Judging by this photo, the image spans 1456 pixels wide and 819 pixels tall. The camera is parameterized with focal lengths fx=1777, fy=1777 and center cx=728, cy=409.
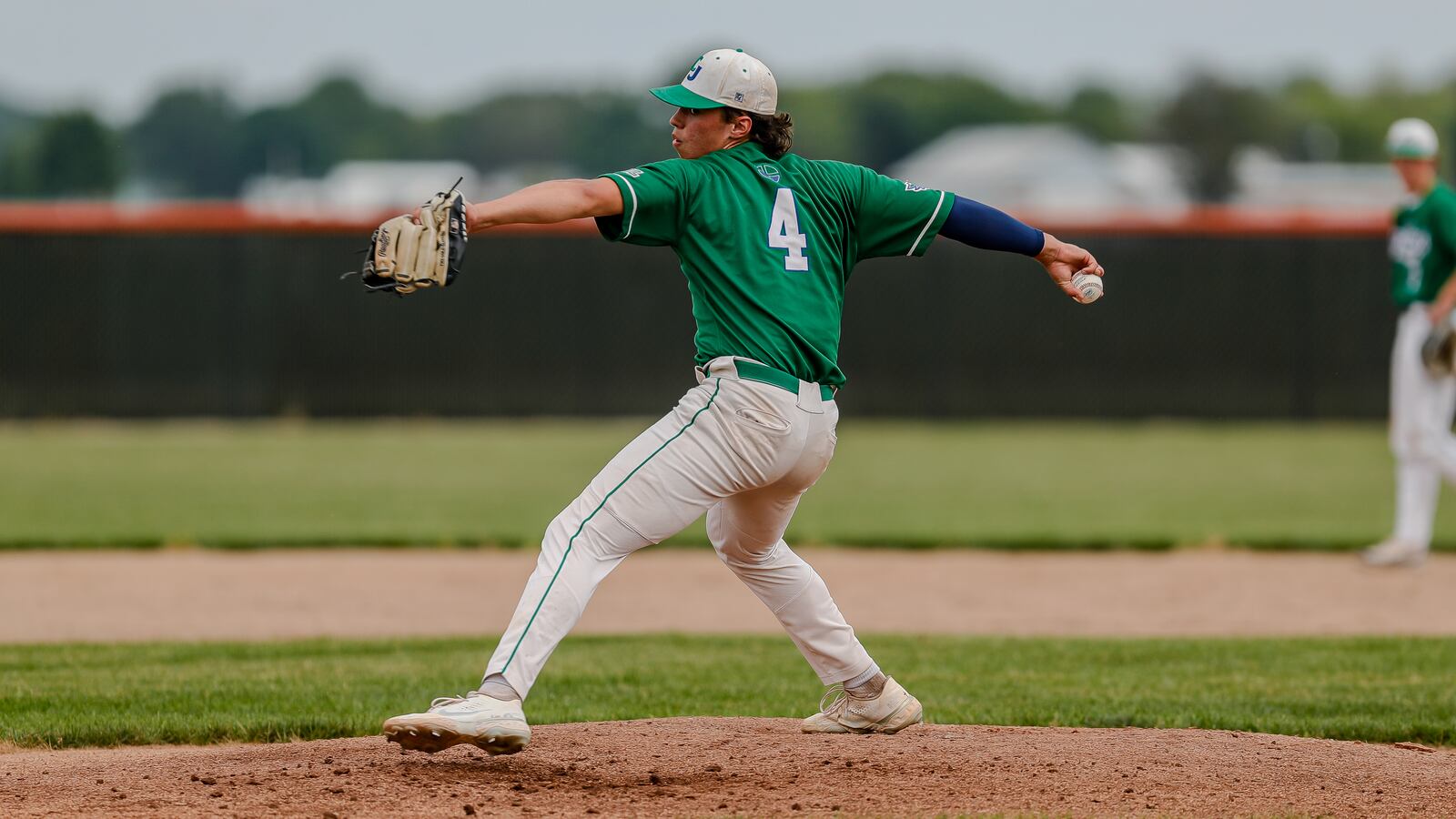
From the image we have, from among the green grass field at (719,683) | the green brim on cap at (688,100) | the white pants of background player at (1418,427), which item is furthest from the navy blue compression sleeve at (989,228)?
the white pants of background player at (1418,427)

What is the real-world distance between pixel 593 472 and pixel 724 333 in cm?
1086

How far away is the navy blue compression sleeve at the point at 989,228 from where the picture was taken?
529cm

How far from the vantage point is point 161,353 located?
20875 millimetres

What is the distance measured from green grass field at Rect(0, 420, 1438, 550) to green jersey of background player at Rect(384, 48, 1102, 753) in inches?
255

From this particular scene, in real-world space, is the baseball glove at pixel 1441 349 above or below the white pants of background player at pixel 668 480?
above

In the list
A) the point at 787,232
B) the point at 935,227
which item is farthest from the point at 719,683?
the point at 787,232

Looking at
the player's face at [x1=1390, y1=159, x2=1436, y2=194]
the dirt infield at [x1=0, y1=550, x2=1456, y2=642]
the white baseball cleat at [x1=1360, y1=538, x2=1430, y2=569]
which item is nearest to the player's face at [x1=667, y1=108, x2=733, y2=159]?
the dirt infield at [x1=0, y1=550, x2=1456, y2=642]

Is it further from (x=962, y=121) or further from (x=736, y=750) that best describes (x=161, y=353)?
(x=962, y=121)

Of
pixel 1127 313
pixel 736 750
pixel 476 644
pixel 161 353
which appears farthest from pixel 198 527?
pixel 1127 313

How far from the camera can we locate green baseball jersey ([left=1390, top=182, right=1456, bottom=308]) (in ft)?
32.6

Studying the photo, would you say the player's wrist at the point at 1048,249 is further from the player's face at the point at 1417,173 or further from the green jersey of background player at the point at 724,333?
the player's face at the point at 1417,173

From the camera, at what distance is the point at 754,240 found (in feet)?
16.2

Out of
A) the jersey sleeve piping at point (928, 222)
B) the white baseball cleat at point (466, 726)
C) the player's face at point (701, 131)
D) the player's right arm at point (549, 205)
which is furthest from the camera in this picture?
the jersey sleeve piping at point (928, 222)

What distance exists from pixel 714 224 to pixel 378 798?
5.79 feet
